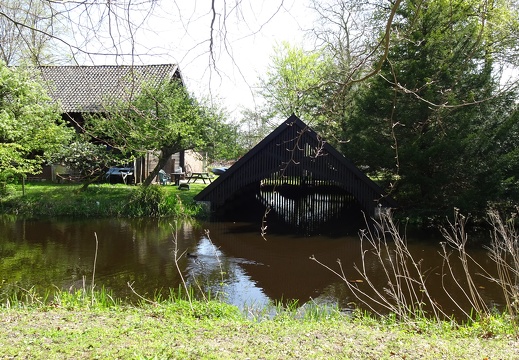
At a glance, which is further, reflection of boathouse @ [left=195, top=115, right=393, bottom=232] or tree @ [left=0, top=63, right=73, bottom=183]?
reflection of boathouse @ [left=195, top=115, right=393, bottom=232]

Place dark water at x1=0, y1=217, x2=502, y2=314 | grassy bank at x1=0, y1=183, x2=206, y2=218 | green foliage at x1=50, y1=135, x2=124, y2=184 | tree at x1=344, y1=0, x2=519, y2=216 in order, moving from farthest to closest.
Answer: green foliage at x1=50, y1=135, x2=124, y2=184 < grassy bank at x1=0, y1=183, x2=206, y2=218 < tree at x1=344, y1=0, x2=519, y2=216 < dark water at x1=0, y1=217, x2=502, y2=314

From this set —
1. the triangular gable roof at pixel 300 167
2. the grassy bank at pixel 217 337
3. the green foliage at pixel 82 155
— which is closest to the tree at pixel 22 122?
the green foliage at pixel 82 155

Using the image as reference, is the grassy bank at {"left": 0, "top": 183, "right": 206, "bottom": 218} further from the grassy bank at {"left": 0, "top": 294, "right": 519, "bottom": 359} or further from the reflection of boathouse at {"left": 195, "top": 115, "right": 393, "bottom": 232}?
the grassy bank at {"left": 0, "top": 294, "right": 519, "bottom": 359}

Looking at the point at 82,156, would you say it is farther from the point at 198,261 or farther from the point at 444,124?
the point at 444,124

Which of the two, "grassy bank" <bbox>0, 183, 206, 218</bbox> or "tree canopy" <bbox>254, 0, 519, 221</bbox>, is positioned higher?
"tree canopy" <bbox>254, 0, 519, 221</bbox>

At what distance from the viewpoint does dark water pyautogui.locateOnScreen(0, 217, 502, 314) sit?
7.99m

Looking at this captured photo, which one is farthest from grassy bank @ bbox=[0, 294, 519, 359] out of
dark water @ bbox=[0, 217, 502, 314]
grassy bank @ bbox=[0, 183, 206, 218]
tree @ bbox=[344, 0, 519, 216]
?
grassy bank @ bbox=[0, 183, 206, 218]

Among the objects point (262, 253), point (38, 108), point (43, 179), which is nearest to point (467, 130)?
point (262, 253)

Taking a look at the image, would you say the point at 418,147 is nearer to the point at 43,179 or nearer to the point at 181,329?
the point at 181,329

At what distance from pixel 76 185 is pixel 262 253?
10.6 meters

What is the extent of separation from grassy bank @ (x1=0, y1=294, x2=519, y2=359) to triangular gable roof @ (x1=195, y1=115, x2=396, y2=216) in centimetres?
934

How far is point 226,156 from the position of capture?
59.6 feet

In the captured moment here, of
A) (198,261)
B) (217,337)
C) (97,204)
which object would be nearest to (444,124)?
(198,261)

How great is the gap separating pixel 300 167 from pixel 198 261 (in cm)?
624
